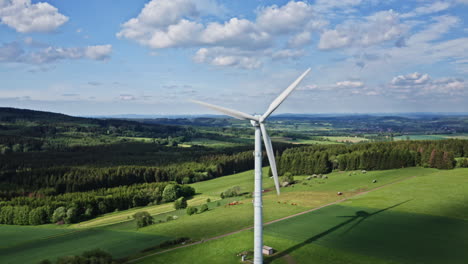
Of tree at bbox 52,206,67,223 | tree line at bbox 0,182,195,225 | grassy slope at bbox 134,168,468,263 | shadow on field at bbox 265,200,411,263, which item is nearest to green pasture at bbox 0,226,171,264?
grassy slope at bbox 134,168,468,263

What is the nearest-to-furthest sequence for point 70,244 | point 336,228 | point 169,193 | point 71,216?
point 336,228, point 70,244, point 71,216, point 169,193

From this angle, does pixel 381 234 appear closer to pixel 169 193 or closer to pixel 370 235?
pixel 370 235

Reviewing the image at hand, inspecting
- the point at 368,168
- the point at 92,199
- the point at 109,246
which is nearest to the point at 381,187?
the point at 368,168

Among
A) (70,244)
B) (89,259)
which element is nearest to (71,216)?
(70,244)

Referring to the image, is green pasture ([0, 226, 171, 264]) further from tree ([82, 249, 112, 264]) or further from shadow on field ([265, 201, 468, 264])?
shadow on field ([265, 201, 468, 264])

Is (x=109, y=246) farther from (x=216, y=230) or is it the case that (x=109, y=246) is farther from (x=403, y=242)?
(x=403, y=242)

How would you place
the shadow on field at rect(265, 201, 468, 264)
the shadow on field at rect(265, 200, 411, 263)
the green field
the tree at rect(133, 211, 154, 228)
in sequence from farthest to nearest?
the tree at rect(133, 211, 154, 228)
the shadow on field at rect(265, 200, 411, 263)
the green field
the shadow on field at rect(265, 201, 468, 264)

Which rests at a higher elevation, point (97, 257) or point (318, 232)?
point (97, 257)

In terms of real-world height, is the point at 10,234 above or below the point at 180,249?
below

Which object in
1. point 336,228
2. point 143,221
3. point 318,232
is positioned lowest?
point 143,221
